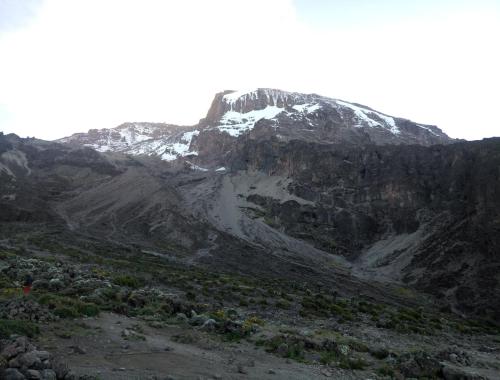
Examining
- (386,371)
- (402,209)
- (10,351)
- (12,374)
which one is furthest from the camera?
(402,209)

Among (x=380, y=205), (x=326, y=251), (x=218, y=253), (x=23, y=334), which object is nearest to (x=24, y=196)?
(x=218, y=253)

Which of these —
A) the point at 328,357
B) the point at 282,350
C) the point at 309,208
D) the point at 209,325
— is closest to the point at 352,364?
the point at 328,357

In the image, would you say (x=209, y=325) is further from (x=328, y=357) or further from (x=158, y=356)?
(x=158, y=356)

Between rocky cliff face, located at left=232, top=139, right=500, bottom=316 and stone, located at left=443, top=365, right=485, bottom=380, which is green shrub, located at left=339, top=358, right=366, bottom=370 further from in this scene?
rocky cliff face, located at left=232, top=139, right=500, bottom=316

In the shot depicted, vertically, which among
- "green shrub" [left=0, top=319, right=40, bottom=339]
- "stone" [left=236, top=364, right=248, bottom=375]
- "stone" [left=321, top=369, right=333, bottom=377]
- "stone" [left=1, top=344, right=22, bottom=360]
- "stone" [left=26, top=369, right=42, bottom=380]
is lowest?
"stone" [left=321, top=369, right=333, bottom=377]

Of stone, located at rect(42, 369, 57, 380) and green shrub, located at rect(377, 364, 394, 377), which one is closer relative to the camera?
stone, located at rect(42, 369, 57, 380)

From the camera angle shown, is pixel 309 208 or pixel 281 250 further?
pixel 309 208

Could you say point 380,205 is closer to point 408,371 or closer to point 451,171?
point 451,171

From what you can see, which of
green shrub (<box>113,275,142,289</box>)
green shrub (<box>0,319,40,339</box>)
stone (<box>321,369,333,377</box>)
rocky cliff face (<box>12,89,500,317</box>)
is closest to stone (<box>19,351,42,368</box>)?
green shrub (<box>0,319,40,339</box>)

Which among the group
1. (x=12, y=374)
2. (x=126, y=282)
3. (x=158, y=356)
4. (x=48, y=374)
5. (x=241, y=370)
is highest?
(x=12, y=374)

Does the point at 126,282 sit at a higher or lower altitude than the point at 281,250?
higher

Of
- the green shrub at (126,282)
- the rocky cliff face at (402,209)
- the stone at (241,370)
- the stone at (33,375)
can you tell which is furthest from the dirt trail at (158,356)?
the rocky cliff face at (402,209)

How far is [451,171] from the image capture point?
111438mm

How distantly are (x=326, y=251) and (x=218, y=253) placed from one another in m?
32.8
